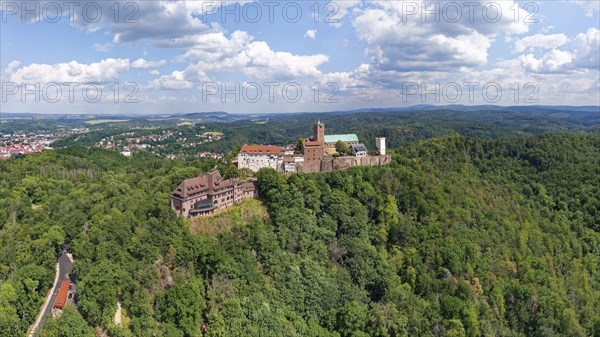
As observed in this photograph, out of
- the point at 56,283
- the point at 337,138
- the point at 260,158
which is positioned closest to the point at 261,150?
the point at 260,158

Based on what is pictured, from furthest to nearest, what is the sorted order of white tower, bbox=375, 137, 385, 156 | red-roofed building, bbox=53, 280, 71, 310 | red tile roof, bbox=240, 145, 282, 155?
white tower, bbox=375, 137, 385, 156, red tile roof, bbox=240, 145, 282, 155, red-roofed building, bbox=53, 280, 71, 310

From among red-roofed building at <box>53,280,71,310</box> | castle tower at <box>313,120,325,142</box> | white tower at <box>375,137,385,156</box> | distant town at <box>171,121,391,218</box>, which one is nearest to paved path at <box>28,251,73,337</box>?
A: red-roofed building at <box>53,280,71,310</box>

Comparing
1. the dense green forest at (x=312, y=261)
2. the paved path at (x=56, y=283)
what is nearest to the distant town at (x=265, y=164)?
the dense green forest at (x=312, y=261)

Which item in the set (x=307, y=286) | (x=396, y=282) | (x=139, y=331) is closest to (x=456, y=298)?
(x=396, y=282)

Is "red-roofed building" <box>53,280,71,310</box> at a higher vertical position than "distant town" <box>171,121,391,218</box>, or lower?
lower

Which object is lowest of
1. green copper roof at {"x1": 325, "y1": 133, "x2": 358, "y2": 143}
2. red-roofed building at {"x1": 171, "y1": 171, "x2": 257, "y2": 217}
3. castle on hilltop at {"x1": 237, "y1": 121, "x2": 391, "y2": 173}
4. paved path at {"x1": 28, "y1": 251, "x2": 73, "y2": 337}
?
paved path at {"x1": 28, "y1": 251, "x2": 73, "y2": 337}

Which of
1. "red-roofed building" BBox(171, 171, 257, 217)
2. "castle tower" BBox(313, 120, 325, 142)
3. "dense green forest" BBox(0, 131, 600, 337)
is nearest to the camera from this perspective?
"dense green forest" BBox(0, 131, 600, 337)

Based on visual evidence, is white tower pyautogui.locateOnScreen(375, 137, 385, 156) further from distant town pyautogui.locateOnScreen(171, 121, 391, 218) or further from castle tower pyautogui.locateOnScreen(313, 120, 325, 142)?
castle tower pyautogui.locateOnScreen(313, 120, 325, 142)
